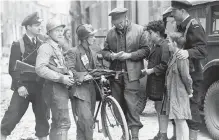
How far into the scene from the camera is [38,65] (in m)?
3.95

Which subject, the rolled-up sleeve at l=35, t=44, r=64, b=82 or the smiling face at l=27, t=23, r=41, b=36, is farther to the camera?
the smiling face at l=27, t=23, r=41, b=36

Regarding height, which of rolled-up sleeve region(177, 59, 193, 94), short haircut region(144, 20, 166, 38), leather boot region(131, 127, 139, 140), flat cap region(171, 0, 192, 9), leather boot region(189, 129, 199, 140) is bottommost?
leather boot region(131, 127, 139, 140)

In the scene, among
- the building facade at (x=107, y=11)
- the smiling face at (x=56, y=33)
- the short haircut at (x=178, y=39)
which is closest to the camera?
the short haircut at (x=178, y=39)

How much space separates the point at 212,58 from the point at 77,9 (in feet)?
62.5

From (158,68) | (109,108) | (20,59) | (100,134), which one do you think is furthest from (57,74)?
(100,134)

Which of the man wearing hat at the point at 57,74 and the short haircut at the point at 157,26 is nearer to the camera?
the man wearing hat at the point at 57,74

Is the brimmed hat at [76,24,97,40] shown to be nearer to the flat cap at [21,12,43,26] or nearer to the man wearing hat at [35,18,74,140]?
the man wearing hat at [35,18,74,140]

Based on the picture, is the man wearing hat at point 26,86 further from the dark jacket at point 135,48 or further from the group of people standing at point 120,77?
the dark jacket at point 135,48

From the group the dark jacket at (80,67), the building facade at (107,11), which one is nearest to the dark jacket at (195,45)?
the dark jacket at (80,67)

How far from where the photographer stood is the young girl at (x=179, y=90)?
3.88m

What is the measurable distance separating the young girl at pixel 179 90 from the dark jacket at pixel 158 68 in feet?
1.58

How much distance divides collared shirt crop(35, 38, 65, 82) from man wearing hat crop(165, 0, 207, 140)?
1.62 m

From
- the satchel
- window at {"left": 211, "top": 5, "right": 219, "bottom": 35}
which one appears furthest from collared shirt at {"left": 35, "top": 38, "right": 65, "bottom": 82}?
window at {"left": 211, "top": 5, "right": 219, "bottom": 35}

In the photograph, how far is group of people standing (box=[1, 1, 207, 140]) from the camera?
396 centimetres
